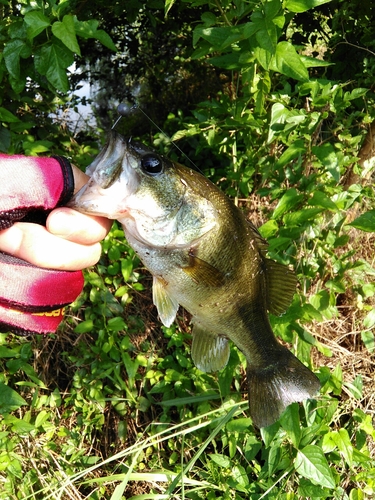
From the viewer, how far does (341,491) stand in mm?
2227

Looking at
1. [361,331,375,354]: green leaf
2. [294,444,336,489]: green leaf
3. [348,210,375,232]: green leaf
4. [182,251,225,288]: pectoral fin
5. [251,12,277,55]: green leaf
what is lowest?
[361,331,375,354]: green leaf

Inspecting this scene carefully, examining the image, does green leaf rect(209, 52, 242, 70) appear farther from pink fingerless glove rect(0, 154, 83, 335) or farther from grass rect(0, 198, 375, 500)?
grass rect(0, 198, 375, 500)

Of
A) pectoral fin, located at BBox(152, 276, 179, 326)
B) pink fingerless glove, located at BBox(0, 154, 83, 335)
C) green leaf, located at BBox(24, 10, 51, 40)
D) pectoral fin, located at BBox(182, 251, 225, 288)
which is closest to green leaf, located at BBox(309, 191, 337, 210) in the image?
pectoral fin, located at BBox(182, 251, 225, 288)

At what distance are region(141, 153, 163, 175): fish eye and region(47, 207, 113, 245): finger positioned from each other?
0.61ft

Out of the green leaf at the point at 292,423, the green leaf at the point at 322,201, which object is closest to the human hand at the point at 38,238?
the green leaf at the point at 322,201

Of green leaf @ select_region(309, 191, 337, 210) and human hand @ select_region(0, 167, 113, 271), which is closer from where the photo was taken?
human hand @ select_region(0, 167, 113, 271)

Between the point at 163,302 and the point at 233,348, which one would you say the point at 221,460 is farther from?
the point at 163,302

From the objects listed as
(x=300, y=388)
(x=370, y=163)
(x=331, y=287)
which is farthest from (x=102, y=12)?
(x=300, y=388)

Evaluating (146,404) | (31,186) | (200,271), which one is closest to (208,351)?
(200,271)

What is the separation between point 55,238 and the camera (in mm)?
1319

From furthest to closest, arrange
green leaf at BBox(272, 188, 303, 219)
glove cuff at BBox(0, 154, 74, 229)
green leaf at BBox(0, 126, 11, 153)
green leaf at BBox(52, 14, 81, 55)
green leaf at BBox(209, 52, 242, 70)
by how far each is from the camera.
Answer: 1. green leaf at BBox(0, 126, 11, 153)
2. green leaf at BBox(272, 188, 303, 219)
3. green leaf at BBox(209, 52, 242, 70)
4. green leaf at BBox(52, 14, 81, 55)
5. glove cuff at BBox(0, 154, 74, 229)

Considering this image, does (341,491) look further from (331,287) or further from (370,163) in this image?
(370,163)

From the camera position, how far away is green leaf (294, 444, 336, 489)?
1.95 metres

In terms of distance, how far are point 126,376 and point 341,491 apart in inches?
49.2
